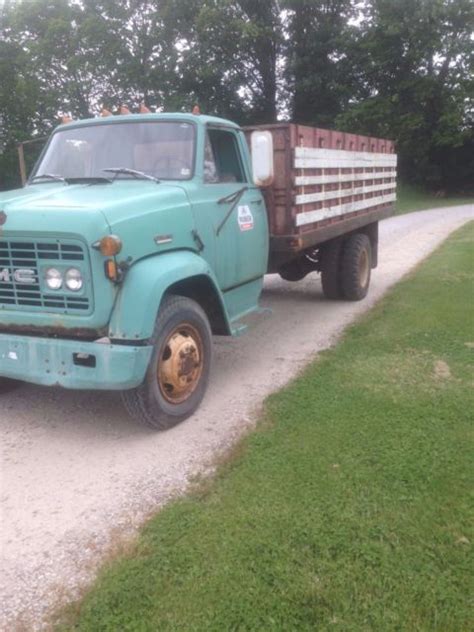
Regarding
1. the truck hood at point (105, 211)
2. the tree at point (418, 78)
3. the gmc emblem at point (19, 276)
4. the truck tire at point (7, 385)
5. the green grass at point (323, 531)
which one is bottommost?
the green grass at point (323, 531)

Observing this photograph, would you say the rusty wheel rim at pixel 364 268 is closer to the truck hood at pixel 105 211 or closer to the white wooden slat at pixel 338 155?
the white wooden slat at pixel 338 155

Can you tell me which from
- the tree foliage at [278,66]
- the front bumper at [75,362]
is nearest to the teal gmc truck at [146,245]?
the front bumper at [75,362]

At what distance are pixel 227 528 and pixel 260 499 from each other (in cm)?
30

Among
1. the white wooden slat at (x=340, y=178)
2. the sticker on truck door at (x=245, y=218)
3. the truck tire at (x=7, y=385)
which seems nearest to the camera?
the truck tire at (x=7, y=385)

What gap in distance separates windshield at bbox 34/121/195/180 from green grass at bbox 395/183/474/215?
19929 mm

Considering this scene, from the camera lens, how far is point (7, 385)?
497 centimetres

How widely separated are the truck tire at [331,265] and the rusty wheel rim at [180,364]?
3.88 meters

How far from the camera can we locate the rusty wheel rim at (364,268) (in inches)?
321

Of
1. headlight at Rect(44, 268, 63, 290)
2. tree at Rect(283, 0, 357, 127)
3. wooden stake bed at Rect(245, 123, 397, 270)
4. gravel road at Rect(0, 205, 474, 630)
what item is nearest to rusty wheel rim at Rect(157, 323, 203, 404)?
gravel road at Rect(0, 205, 474, 630)

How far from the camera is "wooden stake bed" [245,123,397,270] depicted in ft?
19.2

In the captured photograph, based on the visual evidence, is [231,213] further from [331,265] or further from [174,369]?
[331,265]

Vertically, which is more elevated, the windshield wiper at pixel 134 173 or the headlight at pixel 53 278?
the windshield wiper at pixel 134 173

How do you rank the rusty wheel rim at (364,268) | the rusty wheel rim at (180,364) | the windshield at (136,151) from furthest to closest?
the rusty wheel rim at (364,268)
the windshield at (136,151)
the rusty wheel rim at (180,364)

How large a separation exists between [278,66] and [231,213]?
32.4m
